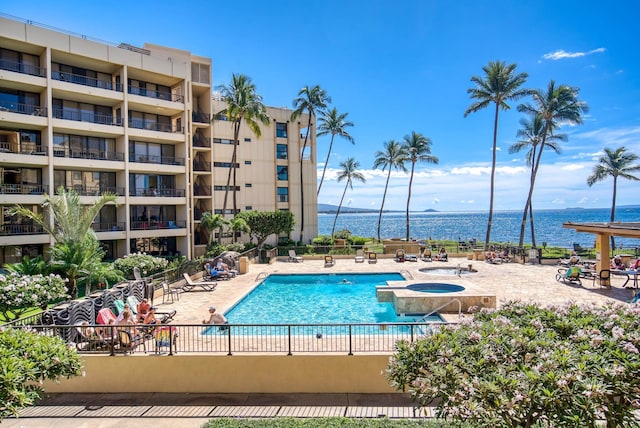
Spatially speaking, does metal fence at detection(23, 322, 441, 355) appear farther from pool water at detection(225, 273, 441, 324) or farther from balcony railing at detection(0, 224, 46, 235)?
balcony railing at detection(0, 224, 46, 235)

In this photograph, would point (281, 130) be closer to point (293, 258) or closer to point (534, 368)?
point (293, 258)

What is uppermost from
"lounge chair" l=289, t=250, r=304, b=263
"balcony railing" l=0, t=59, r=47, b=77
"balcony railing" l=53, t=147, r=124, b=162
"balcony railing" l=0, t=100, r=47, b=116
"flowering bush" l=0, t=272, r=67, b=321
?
"balcony railing" l=0, t=59, r=47, b=77

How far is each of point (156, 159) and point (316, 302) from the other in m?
20.0

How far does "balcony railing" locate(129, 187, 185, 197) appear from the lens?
103ft

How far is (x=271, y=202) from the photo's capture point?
47.1m

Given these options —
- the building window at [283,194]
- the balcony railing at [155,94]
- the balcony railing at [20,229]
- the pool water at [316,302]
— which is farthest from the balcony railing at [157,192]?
the building window at [283,194]

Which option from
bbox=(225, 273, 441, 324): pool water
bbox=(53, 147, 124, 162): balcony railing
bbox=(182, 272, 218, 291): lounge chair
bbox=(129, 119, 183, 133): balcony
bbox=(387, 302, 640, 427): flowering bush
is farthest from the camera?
bbox=(129, 119, 183, 133): balcony

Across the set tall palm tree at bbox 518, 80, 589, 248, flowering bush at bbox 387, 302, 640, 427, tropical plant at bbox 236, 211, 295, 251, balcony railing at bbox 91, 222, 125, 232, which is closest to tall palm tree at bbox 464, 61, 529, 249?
tall palm tree at bbox 518, 80, 589, 248

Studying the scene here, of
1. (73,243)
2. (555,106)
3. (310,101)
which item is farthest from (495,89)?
(73,243)

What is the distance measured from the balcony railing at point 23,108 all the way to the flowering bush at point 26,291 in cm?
1727

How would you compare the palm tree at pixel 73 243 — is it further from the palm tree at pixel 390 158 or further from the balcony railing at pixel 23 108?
the palm tree at pixel 390 158

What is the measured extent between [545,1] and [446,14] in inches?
248

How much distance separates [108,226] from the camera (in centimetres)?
2909

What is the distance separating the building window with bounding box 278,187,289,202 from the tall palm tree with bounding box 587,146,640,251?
116 ft
